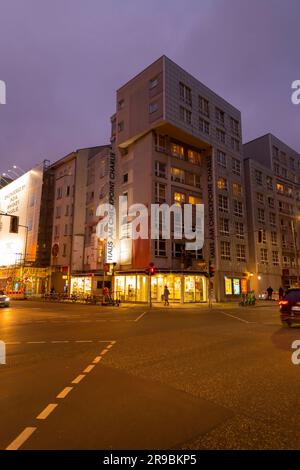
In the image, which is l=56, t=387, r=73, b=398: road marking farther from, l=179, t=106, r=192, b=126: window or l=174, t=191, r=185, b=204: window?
l=179, t=106, r=192, b=126: window

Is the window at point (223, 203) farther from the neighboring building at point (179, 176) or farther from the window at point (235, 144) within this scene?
the window at point (235, 144)

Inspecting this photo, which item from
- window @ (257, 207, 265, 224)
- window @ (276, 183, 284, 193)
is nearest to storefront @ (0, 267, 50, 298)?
window @ (257, 207, 265, 224)

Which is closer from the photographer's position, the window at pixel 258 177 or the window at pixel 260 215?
the window at pixel 260 215

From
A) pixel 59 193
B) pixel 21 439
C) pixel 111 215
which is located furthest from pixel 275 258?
pixel 21 439

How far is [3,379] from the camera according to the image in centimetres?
631

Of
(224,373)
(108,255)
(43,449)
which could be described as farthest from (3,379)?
(108,255)

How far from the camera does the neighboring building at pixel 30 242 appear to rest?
50.9 meters

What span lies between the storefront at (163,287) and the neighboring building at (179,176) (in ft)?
0.37

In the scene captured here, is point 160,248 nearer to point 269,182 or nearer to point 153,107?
point 153,107

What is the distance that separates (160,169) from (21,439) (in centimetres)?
3654

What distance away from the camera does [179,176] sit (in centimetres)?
4050

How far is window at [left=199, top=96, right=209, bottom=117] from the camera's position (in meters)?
43.2

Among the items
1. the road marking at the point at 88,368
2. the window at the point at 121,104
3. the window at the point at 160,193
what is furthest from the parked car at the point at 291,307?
the window at the point at 121,104

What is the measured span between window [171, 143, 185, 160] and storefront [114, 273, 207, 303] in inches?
607
